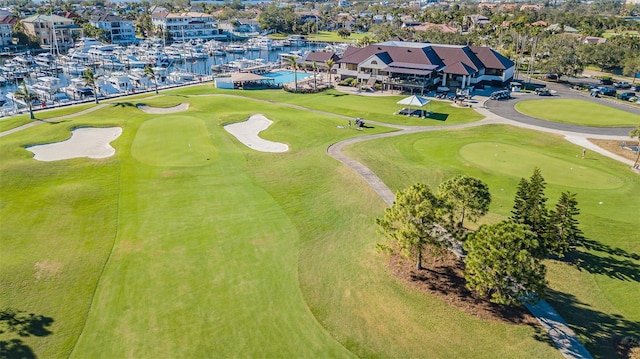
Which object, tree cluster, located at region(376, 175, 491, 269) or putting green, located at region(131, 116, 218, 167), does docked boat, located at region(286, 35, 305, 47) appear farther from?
tree cluster, located at region(376, 175, 491, 269)

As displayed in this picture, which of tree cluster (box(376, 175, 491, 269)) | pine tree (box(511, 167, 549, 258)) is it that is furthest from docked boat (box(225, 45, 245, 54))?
tree cluster (box(376, 175, 491, 269))

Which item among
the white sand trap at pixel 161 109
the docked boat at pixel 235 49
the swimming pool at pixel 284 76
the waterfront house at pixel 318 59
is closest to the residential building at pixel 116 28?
the docked boat at pixel 235 49

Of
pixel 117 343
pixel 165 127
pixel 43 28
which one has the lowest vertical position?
pixel 117 343

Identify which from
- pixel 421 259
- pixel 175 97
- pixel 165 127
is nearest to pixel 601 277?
pixel 421 259

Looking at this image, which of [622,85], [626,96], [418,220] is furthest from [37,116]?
[622,85]

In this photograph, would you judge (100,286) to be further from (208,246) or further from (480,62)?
(480,62)

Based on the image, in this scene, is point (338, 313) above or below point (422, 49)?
below
